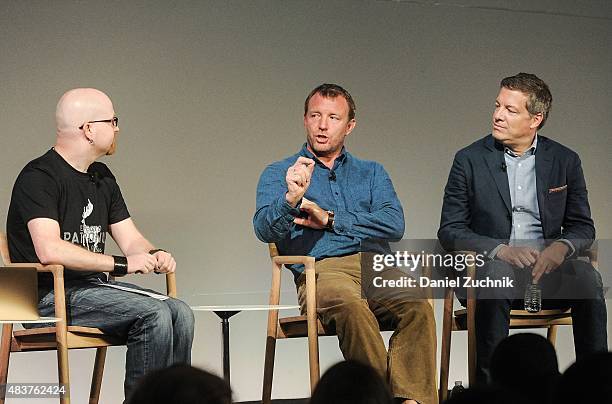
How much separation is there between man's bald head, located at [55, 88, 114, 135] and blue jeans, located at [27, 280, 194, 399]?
1.96ft

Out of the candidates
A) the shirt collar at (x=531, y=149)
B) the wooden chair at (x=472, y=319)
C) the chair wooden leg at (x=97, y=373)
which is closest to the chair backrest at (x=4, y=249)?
the chair wooden leg at (x=97, y=373)

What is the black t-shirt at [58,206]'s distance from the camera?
3.76 metres

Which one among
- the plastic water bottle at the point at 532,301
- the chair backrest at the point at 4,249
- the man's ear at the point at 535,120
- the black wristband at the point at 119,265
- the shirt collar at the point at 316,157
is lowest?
the plastic water bottle at the point at 532,301

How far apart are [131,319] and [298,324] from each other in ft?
2.46

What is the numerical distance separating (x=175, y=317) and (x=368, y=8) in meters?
2.33

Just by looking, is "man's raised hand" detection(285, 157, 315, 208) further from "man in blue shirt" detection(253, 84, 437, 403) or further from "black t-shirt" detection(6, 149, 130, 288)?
"black t-shirt" detection(6, 149, 130, 288)

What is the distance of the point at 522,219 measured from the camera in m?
4.54

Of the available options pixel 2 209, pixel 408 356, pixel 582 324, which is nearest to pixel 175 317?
pixel 408 356

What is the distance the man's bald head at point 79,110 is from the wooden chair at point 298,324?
2.85 ft

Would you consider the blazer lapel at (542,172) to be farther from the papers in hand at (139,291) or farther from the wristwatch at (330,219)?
the papers in hand at (139,291)

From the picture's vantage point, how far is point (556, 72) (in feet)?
19.4

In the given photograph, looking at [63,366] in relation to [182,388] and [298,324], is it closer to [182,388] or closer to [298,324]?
[298,324]

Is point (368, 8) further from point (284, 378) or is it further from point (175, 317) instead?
point (175, 317)

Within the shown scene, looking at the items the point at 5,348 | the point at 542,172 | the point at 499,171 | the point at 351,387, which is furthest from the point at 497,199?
the point at 351,387
